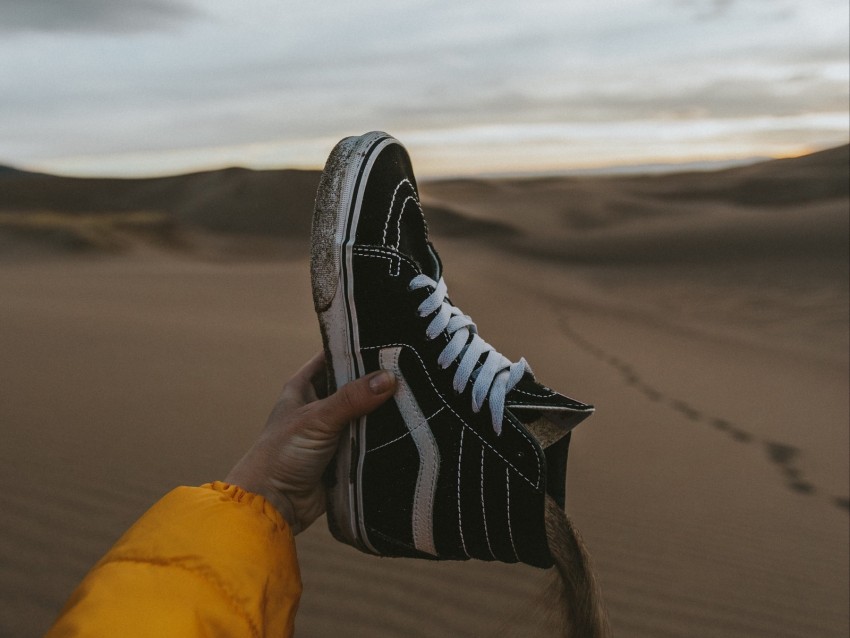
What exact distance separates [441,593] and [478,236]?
23.1 m

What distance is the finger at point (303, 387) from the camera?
167 cm

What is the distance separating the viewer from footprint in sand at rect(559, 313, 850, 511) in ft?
11.3

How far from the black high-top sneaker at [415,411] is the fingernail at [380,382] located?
4 cm

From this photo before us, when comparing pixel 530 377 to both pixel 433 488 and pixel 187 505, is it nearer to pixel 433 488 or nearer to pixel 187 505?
pixel 433 488

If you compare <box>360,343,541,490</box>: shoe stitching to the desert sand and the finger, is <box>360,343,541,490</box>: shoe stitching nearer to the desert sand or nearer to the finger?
the finger

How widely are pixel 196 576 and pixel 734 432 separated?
400cm

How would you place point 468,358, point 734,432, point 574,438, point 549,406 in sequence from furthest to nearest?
point 734,432 < point 574,438 < point 468,358 < point 549,406

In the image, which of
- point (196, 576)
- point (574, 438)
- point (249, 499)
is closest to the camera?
point (196, 576)

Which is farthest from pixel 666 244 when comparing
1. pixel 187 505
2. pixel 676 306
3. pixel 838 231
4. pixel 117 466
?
pixel 187 505

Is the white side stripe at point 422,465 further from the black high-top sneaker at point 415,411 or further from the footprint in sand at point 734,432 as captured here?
the footprint in sand at point 734,432

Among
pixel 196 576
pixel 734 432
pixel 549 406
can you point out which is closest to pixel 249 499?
pixel 196 576

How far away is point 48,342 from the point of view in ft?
15.3

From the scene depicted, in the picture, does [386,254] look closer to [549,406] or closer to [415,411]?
[415,411]

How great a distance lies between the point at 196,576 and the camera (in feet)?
3.46
